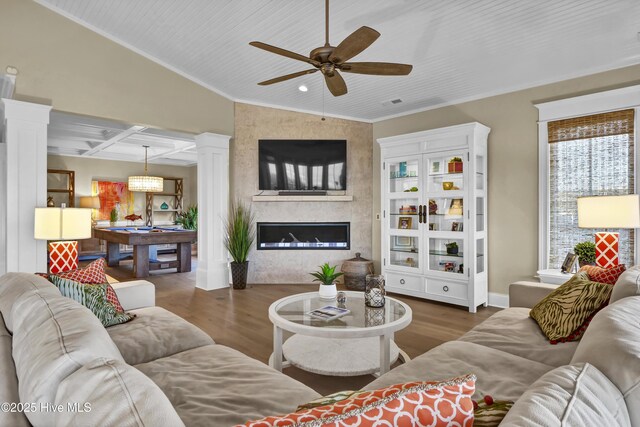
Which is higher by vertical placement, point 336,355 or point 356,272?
point 356,272

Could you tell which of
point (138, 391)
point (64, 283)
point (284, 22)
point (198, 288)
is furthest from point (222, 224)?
point (138, 391)

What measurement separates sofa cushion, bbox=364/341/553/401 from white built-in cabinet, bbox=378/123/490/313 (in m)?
2.53

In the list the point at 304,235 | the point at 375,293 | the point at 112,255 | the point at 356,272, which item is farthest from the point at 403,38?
the point at 112,255

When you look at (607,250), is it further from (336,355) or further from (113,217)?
(113,217)

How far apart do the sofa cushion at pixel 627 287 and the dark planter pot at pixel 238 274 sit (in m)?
4.48

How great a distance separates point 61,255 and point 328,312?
235 centimetres

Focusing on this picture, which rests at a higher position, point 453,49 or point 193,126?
point 453,49

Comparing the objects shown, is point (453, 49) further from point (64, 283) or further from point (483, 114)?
point (64, 283)

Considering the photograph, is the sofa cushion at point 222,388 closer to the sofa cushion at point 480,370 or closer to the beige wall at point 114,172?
the sofa cushion at point 480,370

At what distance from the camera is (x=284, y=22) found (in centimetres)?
355

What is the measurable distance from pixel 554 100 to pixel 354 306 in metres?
3.24

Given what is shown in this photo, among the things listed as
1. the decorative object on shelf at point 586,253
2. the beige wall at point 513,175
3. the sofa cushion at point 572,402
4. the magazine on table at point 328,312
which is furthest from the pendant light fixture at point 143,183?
the sofa cushion at point 572,402

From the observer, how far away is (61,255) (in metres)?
3.06

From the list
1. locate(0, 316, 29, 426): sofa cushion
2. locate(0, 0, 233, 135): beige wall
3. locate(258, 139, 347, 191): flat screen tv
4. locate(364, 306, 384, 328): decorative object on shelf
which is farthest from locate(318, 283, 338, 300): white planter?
locate(0, 0, 233, 135): beige wall
